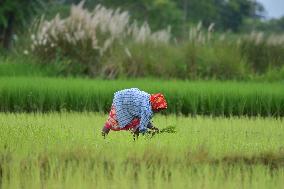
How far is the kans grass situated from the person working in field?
0.68 ft

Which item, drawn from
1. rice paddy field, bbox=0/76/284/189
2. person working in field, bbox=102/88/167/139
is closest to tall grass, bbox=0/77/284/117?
rice paddy field, bbox=0/76/284/189

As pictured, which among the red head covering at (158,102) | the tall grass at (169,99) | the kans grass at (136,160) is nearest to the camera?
the kans grass at (136,160)

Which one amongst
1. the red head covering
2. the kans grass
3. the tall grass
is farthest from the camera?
the tall grass

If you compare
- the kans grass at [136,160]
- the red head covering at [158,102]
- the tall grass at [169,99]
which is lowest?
the kans grass at [136,160]

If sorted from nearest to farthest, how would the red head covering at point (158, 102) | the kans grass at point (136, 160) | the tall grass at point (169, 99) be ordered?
the kans grass at point (136, 160)
the red head covering at point (158, 102)
the tall grass at point (169, 99)

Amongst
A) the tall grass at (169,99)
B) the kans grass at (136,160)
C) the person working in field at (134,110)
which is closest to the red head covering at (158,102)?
the person working in field at (134,110)

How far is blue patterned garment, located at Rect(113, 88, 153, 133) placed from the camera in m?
7.48

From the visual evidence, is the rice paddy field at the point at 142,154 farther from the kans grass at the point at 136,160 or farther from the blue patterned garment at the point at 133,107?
the blue patterned garment at the point at 133,107

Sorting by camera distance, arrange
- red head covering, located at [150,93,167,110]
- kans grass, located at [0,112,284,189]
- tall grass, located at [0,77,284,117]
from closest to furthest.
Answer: kans grass, located at [0,112,284,189] → red head covering, located at [150,93,167,110] → tall grass, located at [0,77,284,117]

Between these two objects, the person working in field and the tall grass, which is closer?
the person working in field

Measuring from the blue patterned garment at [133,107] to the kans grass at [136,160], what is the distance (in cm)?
23

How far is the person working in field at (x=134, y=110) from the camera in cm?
748

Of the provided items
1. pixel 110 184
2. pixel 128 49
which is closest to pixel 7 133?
pixel 110 184

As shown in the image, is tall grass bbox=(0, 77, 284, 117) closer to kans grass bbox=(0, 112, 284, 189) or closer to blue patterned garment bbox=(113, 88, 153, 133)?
blue patterned garment bbox=(113, 88, 153, 133)
